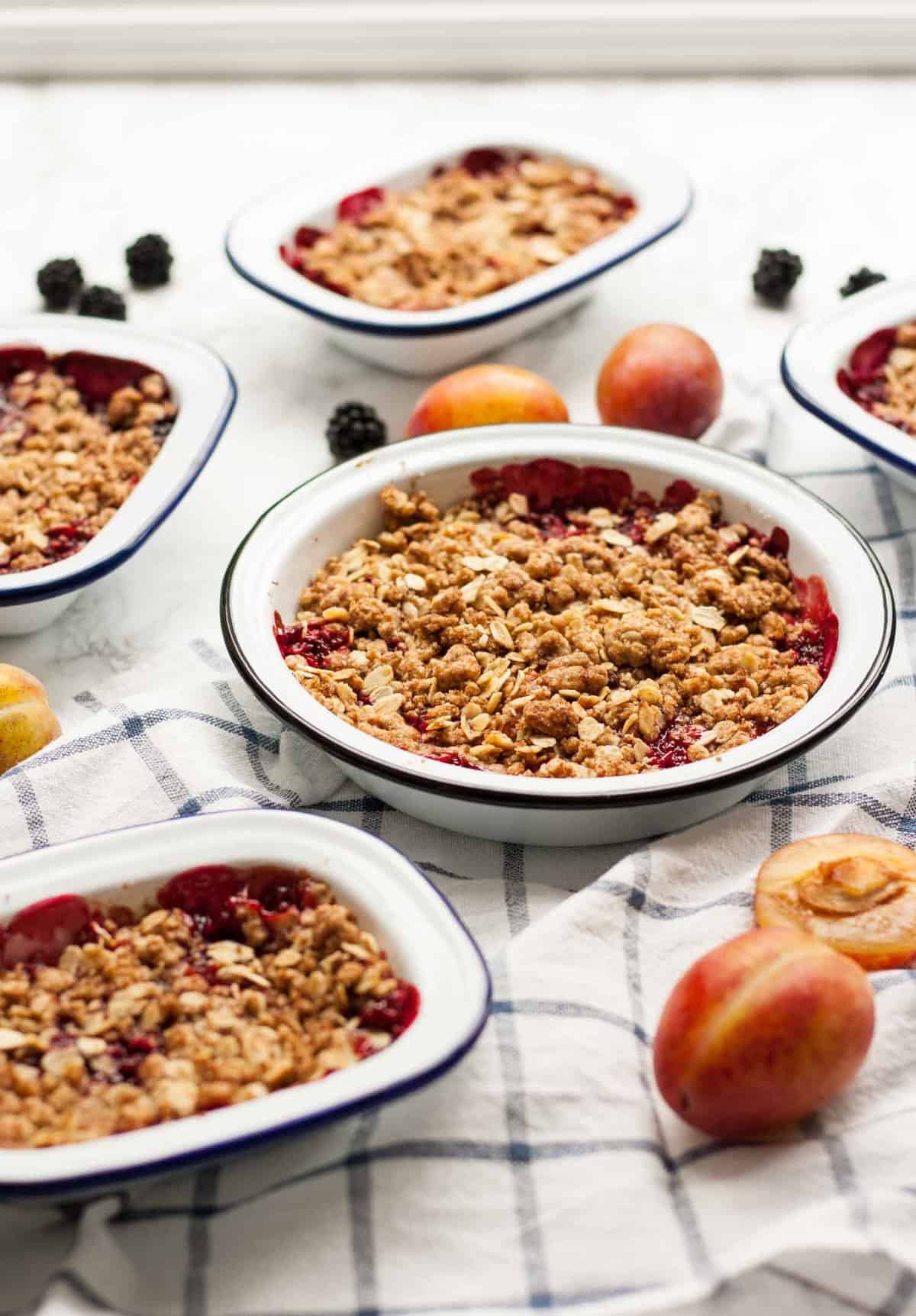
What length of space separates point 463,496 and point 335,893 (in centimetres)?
57

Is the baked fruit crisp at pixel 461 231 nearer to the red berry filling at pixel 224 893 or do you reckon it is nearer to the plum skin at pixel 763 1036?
the red berry filling at pixel 224 893

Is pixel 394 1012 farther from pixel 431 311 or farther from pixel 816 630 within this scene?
pixel 431 311

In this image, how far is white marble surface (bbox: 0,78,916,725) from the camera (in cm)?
163

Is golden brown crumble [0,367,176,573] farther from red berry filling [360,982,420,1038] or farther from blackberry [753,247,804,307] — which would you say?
blackberry [753,247,804,307]

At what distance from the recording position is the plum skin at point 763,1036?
969mm

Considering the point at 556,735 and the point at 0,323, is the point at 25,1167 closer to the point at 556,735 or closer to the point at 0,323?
the point at 556,735

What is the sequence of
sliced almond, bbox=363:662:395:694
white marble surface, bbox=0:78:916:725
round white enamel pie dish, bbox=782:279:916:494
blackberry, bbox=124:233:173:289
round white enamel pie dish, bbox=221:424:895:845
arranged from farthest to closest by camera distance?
blackberry, bbox=124:233:173:289 < white marble surface, bbox=0:78:916:725 < round white enamel pie dish, bbox=782:279:916:494 < sliced almond, bbox=363:662:395:694 < round white enamel pie dish, bbox=221:424:895:845

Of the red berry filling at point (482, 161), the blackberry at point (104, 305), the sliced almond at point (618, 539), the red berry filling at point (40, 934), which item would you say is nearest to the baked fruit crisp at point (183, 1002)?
the red berry filling at point (40, 934)

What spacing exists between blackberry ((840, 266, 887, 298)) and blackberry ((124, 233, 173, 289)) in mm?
911

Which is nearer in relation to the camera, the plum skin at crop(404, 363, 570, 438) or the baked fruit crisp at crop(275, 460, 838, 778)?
the baked fruit crisp at crop(275, 460, 838, 778)

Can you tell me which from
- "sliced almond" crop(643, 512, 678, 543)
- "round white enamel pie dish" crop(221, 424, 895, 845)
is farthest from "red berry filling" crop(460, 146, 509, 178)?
"sliced almond" crop(643, 512, 678, 543)

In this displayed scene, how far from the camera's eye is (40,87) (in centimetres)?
262

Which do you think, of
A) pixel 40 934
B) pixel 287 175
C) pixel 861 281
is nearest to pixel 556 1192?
pixel 40 934

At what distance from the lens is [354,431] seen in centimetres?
172
